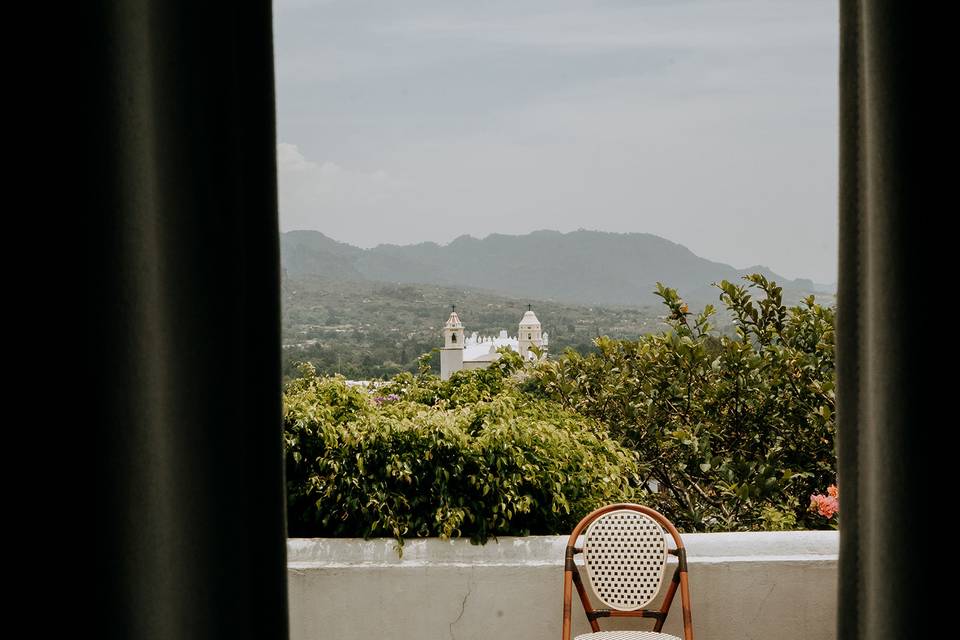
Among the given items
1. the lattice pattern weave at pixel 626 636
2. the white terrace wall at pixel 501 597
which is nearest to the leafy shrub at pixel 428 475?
the white terrace wall at pixel 501 597

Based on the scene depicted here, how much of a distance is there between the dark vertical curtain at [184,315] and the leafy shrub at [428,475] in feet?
5.02

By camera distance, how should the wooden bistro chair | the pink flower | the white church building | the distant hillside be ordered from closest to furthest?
1. the wooden bistro chair
2. the pink flower
3. the white church building
4. the distant hillside

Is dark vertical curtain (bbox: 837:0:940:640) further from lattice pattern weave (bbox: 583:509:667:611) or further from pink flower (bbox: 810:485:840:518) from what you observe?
pink flower (bbox: 810:485:840:518)

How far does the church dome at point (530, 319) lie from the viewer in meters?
3.59

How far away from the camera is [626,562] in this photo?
2.07 meters

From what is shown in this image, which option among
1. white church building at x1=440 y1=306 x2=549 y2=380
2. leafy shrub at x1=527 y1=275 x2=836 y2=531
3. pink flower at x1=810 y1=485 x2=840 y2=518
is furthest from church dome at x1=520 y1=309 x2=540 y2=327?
pink flower at x1=810 y1=485 x2=840 y2=518

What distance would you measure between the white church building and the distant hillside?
49 cm

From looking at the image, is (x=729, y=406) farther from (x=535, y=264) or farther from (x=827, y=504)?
(x=535, y=264)

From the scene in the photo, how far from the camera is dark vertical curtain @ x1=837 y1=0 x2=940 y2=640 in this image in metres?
0.59

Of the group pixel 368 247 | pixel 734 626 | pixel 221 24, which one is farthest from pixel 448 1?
pixel 221 24

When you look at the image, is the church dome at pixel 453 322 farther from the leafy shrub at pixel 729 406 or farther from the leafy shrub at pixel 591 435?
the leafy shrub at pixel 729 406

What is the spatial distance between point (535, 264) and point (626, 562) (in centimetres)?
368

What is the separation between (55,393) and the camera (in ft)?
2.04

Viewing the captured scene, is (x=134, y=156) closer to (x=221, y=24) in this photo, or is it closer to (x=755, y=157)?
(x=221, y=24)
